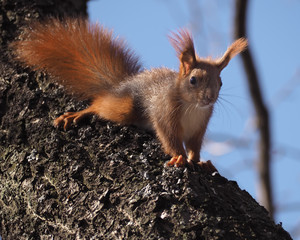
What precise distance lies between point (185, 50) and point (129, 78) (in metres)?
0.47

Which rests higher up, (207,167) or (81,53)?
(81,53)

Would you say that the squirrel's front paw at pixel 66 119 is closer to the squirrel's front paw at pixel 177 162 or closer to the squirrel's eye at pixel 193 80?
the squirrel's front paw at pixel 177 162

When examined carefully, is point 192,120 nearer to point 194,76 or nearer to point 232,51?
point 194,76

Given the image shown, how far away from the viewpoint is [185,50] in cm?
262

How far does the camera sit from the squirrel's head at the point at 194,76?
2564 mm

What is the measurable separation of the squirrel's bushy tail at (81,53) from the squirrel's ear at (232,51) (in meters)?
0.61

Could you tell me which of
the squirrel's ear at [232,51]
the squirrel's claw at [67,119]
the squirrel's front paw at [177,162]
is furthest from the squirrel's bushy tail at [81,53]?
the squirrel's front paw at [177,162]

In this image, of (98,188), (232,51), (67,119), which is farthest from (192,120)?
(98,188)

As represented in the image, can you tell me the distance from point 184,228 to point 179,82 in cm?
122

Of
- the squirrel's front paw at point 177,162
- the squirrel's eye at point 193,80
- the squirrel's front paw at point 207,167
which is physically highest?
the squirrel's eye at point 193,80

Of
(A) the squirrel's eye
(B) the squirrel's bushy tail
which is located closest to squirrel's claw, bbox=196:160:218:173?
(A) the squirrel's eye

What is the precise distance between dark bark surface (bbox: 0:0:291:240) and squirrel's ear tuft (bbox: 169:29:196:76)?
605 mm

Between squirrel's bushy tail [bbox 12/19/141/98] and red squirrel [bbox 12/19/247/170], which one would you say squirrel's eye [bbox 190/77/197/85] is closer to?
red squirrel [bbox 12/19/247/170]

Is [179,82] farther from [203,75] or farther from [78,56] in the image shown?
[78,56]
